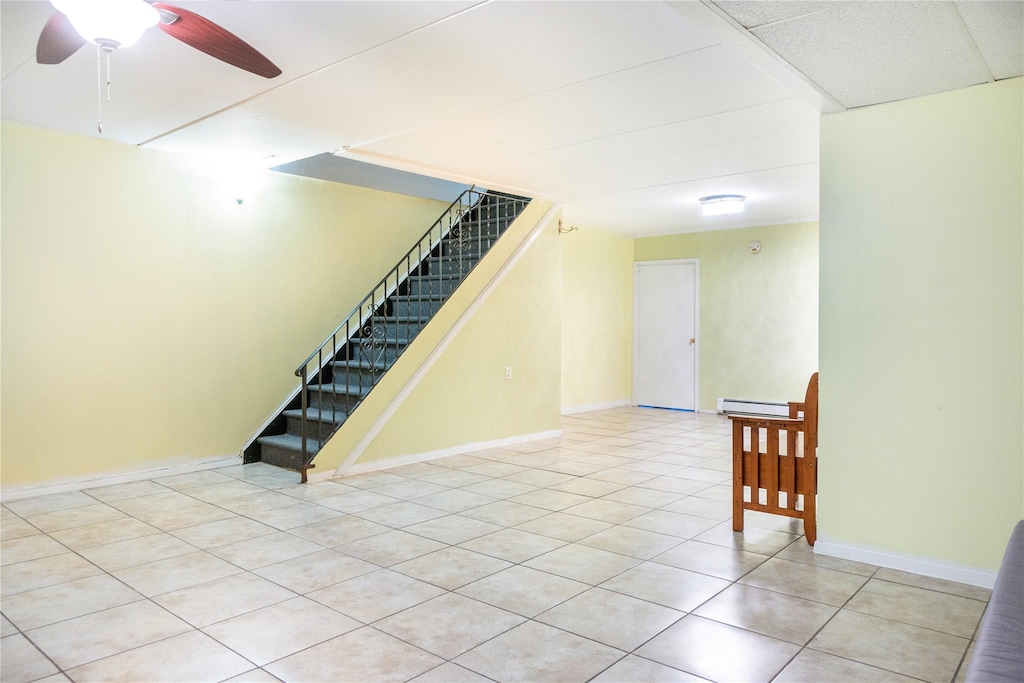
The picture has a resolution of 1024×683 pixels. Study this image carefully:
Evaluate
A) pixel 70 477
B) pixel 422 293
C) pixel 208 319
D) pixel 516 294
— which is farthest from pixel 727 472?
pixel 70 477

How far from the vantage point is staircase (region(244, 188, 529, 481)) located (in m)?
5.43

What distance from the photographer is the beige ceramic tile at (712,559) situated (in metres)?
3.17

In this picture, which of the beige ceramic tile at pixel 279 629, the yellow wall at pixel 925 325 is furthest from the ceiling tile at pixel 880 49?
the beige ceramic tile at pixel 279 629

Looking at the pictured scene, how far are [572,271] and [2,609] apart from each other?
6968mm

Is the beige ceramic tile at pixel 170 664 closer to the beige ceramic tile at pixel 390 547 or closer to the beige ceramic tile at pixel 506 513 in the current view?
the beige ceramic tile at pixel 390 547

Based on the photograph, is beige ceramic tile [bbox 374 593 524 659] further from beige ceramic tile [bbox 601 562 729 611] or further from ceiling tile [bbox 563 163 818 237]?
ceiling tile [bbox 563 163 818 237]

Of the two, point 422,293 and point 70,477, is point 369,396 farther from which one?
point 70,477

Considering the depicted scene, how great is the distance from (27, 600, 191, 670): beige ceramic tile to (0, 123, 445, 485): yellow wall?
8.12 ft

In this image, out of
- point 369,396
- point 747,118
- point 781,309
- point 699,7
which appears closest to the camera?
point 699,7

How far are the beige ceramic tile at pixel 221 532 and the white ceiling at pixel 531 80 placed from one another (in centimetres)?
253

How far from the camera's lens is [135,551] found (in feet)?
11.2

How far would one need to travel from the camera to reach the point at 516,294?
657 cm

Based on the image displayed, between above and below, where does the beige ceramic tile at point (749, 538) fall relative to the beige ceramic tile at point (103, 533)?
below

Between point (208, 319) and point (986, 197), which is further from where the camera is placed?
point (208, 319)
